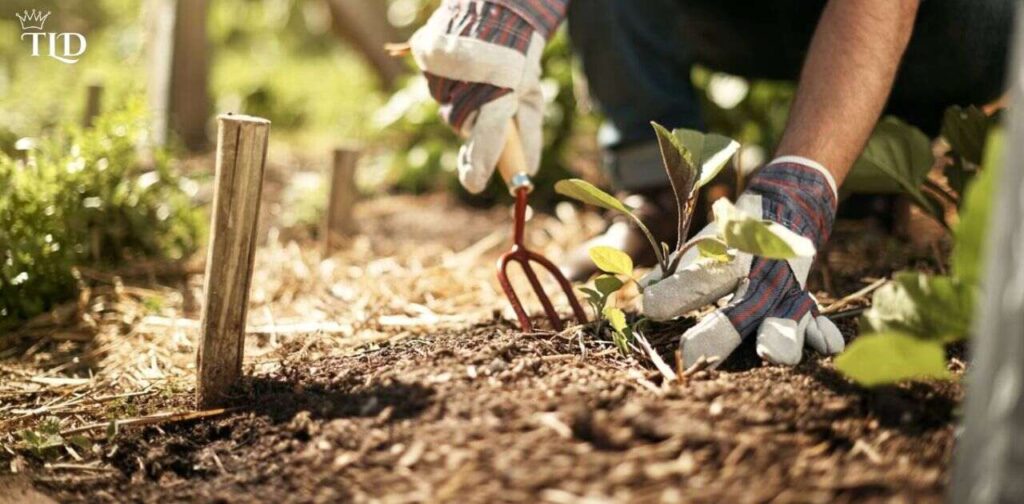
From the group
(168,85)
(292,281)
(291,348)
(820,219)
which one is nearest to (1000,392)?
(820,219)

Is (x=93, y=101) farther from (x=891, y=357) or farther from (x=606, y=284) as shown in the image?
(x=891, y=357)

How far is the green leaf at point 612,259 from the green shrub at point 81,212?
1.07 m

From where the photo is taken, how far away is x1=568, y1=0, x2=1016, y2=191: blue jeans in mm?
1893

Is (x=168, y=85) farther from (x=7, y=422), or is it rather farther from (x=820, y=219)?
(x=820, y=219)

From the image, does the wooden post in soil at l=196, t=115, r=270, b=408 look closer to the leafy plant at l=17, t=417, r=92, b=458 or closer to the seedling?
the leafy plant at l=17, t=417, r=92, b=458

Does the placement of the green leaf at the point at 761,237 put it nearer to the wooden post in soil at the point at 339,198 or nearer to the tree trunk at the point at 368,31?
the wooden post in soil at the point at 339,198

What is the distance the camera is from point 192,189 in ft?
7.69

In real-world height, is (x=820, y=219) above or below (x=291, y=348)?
above

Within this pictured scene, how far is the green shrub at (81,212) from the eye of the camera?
1.72 m

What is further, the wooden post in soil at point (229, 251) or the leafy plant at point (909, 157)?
the leafy plant at point (909, 157)

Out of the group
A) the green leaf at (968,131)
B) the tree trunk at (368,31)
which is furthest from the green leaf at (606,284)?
the tree trunk at (368,31)

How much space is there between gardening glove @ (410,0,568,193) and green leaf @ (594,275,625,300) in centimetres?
31

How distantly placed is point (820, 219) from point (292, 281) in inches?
45.7

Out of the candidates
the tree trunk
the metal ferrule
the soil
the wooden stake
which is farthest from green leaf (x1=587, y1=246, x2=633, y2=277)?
the tree trunk
